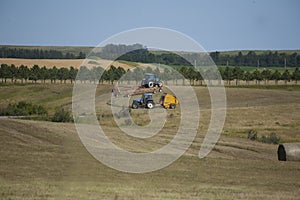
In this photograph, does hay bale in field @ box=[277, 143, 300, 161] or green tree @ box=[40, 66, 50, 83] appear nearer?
hay bale in field @ box=[277, 143, 300, 161]

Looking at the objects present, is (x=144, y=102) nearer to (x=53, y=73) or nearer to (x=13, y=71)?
(x=53, y=73)

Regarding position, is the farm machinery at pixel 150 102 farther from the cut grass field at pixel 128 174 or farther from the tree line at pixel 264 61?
the tree line at pixel 264 61

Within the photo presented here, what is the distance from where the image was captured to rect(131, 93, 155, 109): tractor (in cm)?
5538

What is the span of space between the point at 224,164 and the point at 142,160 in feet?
12.8

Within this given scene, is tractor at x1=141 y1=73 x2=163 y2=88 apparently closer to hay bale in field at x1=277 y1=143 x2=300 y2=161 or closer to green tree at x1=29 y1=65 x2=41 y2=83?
hay bale in field at x1=277 y1=143 x2=300 y2=161

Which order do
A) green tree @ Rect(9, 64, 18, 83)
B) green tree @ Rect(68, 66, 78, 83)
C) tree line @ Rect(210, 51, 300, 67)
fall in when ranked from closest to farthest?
green tree @ Rect(68, 66, 78, 83), green tree @ Rect(9, 64, 18, 83), tree line @ Rect(210, 51, 300, 67)

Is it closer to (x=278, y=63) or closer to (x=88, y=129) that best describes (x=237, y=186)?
(x=88, y=129)

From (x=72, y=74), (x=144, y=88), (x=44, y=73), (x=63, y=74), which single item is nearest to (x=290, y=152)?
(x=144, y=88)

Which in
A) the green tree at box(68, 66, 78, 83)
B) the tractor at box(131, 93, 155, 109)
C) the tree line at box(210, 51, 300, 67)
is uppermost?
the tree line at box(210, 51, 300, 67)

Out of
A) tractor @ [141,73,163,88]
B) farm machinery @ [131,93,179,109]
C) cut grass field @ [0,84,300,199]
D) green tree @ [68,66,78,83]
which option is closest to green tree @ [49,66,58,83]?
green tree @ [68,66,78,83]

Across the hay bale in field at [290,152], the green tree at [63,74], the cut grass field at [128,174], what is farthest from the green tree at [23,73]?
the hay bale in field at [290,152]

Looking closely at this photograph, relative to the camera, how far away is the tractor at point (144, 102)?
5538 centimetres

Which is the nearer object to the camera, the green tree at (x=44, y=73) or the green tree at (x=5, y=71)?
the green tree at (x=5, y=71)

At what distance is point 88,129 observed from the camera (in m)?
37.4
